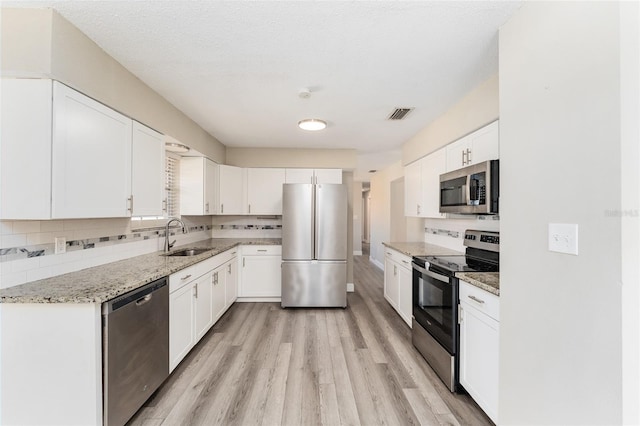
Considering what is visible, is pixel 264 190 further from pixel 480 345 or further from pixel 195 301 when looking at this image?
pixel 480 345

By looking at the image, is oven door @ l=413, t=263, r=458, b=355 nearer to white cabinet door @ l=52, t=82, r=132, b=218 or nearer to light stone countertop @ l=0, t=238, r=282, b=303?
light stone countertop @ l=0, t=238, r=282, b=303

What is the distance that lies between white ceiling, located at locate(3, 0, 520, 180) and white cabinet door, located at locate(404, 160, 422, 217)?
0.81 meters

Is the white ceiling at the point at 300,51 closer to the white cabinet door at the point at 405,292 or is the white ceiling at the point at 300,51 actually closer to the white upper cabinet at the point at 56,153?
the white upper cabinet at the point at 56,153

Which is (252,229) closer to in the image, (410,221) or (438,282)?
(410,221)

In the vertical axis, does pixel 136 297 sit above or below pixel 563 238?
below

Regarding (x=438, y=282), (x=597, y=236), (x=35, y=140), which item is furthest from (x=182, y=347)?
(x=597, y=236)

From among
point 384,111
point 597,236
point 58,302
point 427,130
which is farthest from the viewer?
point 427,130

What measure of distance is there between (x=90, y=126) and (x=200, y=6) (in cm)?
106

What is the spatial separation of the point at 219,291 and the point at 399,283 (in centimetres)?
223

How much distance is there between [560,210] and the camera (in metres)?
1.16

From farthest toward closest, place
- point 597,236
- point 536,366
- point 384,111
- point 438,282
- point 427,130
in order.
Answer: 1. point 427,130
2. point 384,111
3. point 438,282
4. point 536,366
5. point 597,236

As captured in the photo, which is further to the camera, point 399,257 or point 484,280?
point 399,257

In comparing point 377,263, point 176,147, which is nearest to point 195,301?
point 176,147

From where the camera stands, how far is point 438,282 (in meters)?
2.18
